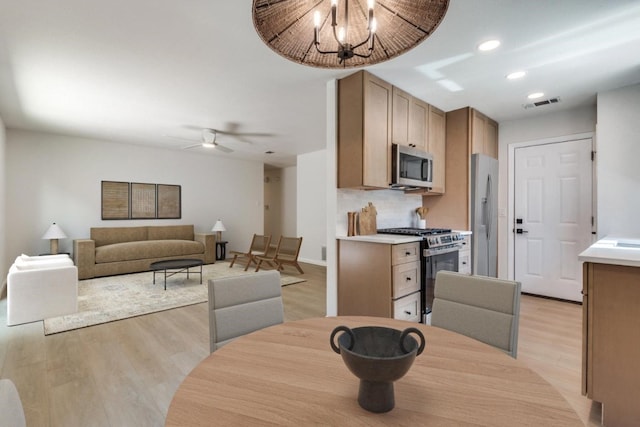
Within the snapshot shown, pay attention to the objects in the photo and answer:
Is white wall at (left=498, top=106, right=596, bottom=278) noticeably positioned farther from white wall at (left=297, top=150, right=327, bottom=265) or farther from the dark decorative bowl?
the dark decorative bowl

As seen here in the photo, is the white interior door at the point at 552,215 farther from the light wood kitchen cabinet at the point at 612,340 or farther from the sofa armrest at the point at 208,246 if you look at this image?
the sofa armrest at the point at 208,246

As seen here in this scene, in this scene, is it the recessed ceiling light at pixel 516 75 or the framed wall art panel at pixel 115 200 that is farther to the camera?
the framed wall art panel at pixel 115 200

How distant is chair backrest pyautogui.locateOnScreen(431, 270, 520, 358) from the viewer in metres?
1.22

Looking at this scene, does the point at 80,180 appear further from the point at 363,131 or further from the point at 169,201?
the point at 363,131

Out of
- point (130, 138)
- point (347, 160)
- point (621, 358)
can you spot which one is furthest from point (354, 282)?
point (130, 138)

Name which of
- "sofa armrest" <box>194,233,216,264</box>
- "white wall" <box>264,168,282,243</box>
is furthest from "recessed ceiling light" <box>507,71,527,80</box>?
"white wall" <box>264,168,282,243</box>

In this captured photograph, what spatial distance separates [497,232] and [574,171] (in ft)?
3.69

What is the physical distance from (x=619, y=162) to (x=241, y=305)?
152 inches

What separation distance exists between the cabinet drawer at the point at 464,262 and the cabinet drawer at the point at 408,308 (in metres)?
0.90

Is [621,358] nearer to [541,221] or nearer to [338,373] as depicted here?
[338,373]

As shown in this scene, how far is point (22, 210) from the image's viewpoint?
5.08 meters

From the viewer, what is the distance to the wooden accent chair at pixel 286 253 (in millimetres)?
5414

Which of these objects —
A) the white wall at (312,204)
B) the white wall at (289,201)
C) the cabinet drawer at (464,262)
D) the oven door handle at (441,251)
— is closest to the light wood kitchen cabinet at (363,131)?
the oven door handle at (441,251)

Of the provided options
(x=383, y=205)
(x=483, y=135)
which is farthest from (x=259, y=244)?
(x=483, y=135)
